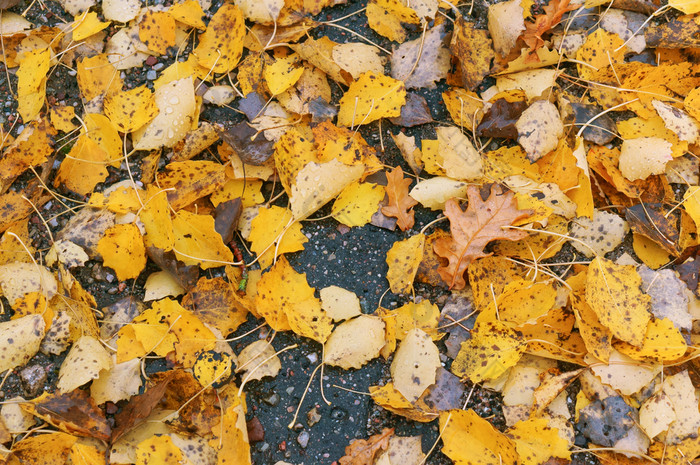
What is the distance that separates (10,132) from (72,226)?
17.2 inches

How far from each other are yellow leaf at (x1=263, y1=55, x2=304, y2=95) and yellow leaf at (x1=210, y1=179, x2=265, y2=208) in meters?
0.33

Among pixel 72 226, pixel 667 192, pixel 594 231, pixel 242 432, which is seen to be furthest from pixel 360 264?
pixel 667 192

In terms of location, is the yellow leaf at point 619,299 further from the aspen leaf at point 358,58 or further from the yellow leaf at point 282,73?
the yellow leaf at point 282,73

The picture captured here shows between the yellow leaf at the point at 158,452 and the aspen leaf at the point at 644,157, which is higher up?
the aspen leaf at the point at 644,157

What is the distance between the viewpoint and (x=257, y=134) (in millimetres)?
1884

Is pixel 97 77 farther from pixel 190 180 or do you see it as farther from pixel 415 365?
pixel 415 365

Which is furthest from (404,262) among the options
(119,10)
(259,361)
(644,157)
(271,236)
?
(119,10)

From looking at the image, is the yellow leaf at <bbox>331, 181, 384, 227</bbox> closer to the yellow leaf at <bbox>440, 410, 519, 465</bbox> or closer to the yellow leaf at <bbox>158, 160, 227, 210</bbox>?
the yellow leaf at <bbox>158, 160, 227, 210</bbox>

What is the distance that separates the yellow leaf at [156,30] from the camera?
2.05 meters

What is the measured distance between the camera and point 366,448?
1666 mm

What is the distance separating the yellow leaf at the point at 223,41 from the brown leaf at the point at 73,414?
1.15 metres

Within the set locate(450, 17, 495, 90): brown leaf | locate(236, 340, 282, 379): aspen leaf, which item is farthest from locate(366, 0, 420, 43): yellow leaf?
locate(236, 340, 282, 379): aspen leaf

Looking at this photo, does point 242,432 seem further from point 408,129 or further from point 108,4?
point 108,4

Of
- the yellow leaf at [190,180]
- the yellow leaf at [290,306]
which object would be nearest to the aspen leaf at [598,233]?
the yellow leaf at [290,306]
